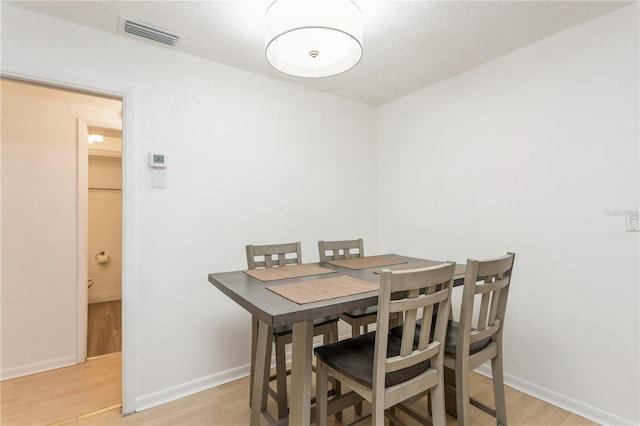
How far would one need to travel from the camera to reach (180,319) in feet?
7.34

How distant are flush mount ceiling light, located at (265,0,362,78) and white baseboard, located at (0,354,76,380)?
2.88 m

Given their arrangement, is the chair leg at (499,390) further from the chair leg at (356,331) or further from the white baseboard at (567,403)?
the chair leg at (356,331)

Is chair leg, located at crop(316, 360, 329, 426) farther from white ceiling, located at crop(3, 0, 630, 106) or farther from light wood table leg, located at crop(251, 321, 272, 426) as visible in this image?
white ceiling, located at crop(3, 0, 630, 106)

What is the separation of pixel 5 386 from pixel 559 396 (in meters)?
3.83

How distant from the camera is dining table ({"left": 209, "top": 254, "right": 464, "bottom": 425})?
1.21 meters

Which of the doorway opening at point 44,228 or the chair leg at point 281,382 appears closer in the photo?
the chair leg at point 281,382

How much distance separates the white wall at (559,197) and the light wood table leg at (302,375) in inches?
67.8

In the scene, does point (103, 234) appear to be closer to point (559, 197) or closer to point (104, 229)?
point (104, 229)

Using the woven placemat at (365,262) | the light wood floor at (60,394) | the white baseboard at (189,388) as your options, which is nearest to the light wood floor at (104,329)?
the light wood floor at (60,394)

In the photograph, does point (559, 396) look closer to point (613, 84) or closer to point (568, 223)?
point (568, 223)

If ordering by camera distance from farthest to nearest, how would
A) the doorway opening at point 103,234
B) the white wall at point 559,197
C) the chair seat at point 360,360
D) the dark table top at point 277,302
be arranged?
the doorway opening at point 103,234
the white wall at point 559,197
the chair seat at point 360,360
the dark table top at point 277,302

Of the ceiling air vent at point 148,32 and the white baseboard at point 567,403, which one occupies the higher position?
the ceiling air vent at point 148,32

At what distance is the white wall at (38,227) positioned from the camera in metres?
2.43

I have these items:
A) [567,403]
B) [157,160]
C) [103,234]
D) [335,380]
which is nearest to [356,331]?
[335,380]
